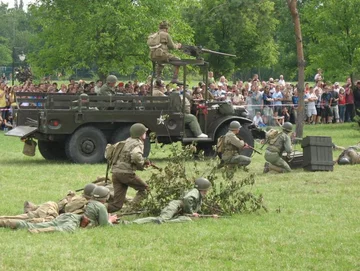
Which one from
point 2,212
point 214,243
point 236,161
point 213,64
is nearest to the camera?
point 214,243

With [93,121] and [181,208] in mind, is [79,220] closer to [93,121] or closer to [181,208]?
[181,208]

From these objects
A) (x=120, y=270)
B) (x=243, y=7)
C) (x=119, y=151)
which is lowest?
(x=120, y=270)

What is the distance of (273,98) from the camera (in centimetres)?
3475

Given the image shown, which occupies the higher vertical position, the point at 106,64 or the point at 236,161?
the point at 106,64

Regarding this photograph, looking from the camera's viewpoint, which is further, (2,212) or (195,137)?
(195,137)

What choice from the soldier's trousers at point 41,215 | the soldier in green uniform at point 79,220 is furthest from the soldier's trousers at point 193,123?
the soldier in green uniform at point 79,220

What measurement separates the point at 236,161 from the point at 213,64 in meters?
27.7

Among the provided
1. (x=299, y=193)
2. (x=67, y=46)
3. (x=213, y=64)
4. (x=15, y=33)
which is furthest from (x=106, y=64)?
(x=15, y=33)

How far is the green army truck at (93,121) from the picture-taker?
21547 millimetres

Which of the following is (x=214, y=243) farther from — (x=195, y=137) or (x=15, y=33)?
(x=15, y=33)

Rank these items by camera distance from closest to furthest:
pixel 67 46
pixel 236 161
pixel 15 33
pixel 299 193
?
1. pixel 299 193
2. pixel 236 161
3. pixel 67 46
4. pixel 15 33

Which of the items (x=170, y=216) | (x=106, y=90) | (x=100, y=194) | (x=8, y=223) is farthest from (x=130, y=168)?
(x=106, y=90)

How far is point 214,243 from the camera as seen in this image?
1206cm

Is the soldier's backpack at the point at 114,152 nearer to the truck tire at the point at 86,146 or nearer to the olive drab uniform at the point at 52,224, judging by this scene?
the olive drab uniform at the point at 52,224
